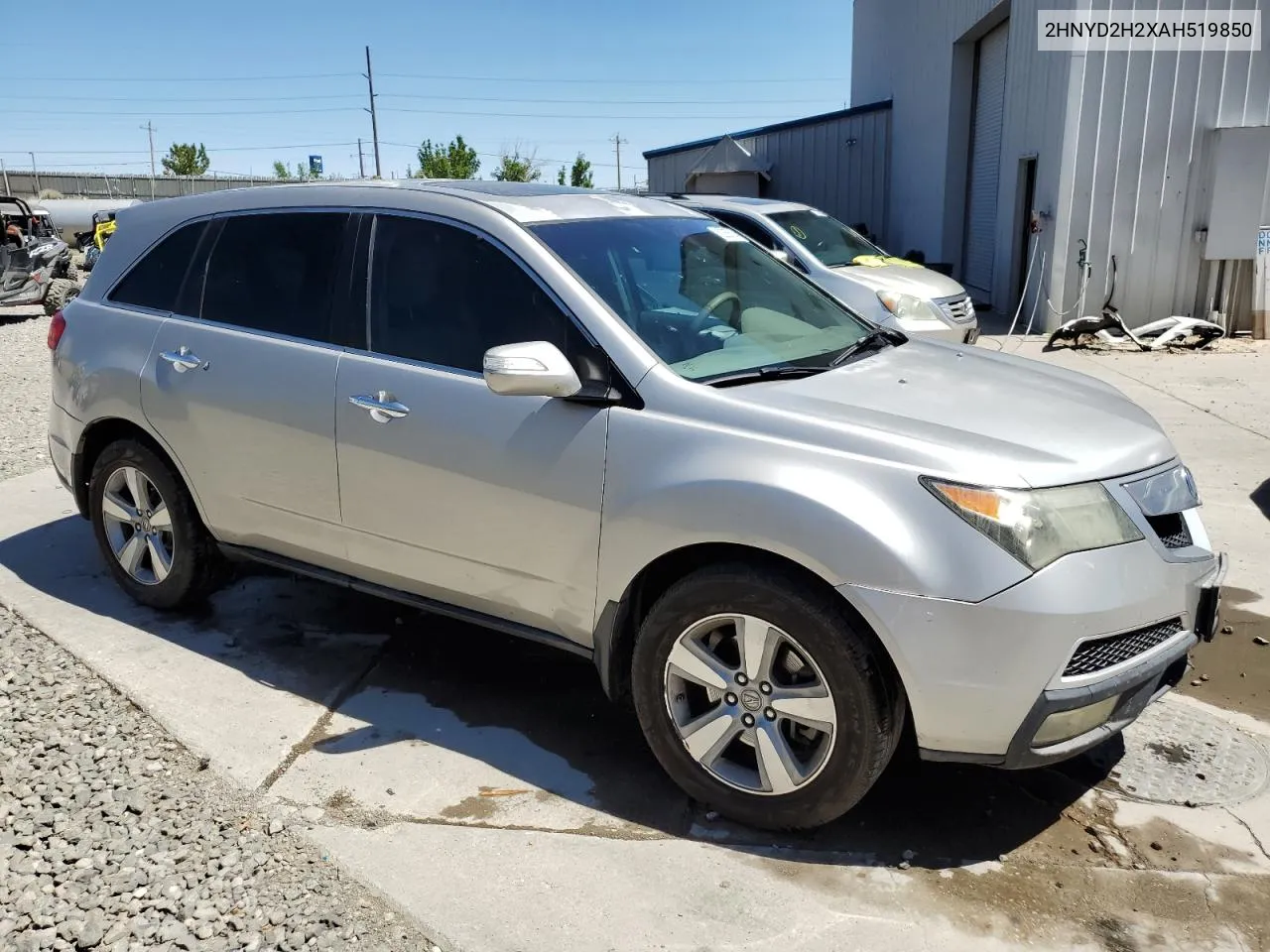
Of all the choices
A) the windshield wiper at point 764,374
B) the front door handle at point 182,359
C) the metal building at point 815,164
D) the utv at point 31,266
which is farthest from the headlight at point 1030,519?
the metal building at point 815,164

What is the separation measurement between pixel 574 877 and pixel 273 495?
6.43 ft

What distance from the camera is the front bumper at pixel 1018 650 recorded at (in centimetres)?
267

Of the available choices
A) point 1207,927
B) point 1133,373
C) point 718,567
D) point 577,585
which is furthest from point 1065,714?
point 1133,373

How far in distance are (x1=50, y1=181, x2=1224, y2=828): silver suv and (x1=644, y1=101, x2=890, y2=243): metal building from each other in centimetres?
1928

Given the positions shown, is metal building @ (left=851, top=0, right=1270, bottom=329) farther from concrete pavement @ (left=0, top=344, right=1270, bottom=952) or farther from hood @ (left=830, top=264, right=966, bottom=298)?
concrete pavement @ (left=0, top=344, right=1270, bottom=952)

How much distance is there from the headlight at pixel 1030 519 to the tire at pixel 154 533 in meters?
3.18

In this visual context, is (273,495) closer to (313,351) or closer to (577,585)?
(313,351)

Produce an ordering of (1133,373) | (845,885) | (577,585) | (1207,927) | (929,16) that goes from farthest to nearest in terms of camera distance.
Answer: (929,16)
(1133,373)
(577,585)
(845,885)
(1207,927)

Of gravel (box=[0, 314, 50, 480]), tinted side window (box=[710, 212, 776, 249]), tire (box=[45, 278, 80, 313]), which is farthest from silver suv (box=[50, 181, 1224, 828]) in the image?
tire (box=[45, 278, 80, 313])

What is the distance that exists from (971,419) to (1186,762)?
1485mm

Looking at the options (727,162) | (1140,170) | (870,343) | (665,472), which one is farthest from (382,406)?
(727,162)

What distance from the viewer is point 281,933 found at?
2727mm

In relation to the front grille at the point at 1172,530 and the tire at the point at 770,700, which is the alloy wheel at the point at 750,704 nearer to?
the tire at the point at 770,700

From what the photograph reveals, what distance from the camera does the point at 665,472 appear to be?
10.1 ft
